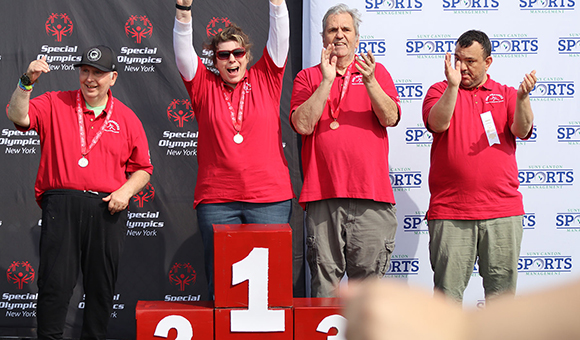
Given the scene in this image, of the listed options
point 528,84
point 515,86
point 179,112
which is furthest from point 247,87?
point 515,86

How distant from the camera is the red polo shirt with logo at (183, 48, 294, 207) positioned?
312 cm

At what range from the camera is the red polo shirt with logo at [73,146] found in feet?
10.4

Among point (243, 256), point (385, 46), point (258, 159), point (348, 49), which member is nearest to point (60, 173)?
point (258, 159)

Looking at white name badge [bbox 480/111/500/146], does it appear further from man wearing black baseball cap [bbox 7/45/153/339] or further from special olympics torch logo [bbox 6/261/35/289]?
special olympics torch logo [bbox 6/261/35/289]

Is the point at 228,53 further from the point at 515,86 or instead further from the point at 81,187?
the point at 515,86

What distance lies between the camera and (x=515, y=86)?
→ 4.16 metres

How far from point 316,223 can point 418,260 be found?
1.28m

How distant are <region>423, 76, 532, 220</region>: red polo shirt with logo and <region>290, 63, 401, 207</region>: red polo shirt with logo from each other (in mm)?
349

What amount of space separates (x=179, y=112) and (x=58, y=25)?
1.08m

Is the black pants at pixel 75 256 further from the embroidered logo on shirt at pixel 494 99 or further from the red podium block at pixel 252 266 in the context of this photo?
the embroidered logo on shirt at pixel 494 99

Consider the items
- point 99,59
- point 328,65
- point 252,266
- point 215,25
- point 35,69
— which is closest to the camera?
point 252,266

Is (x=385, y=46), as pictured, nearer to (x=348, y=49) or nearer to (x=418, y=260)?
(x=348, y=49)

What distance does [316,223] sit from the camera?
3.20 meters

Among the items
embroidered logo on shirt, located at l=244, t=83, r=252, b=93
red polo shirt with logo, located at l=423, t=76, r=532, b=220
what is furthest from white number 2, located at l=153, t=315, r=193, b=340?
A: red polo shirt with logo, located at l=423, t=76, r=532, b=220
